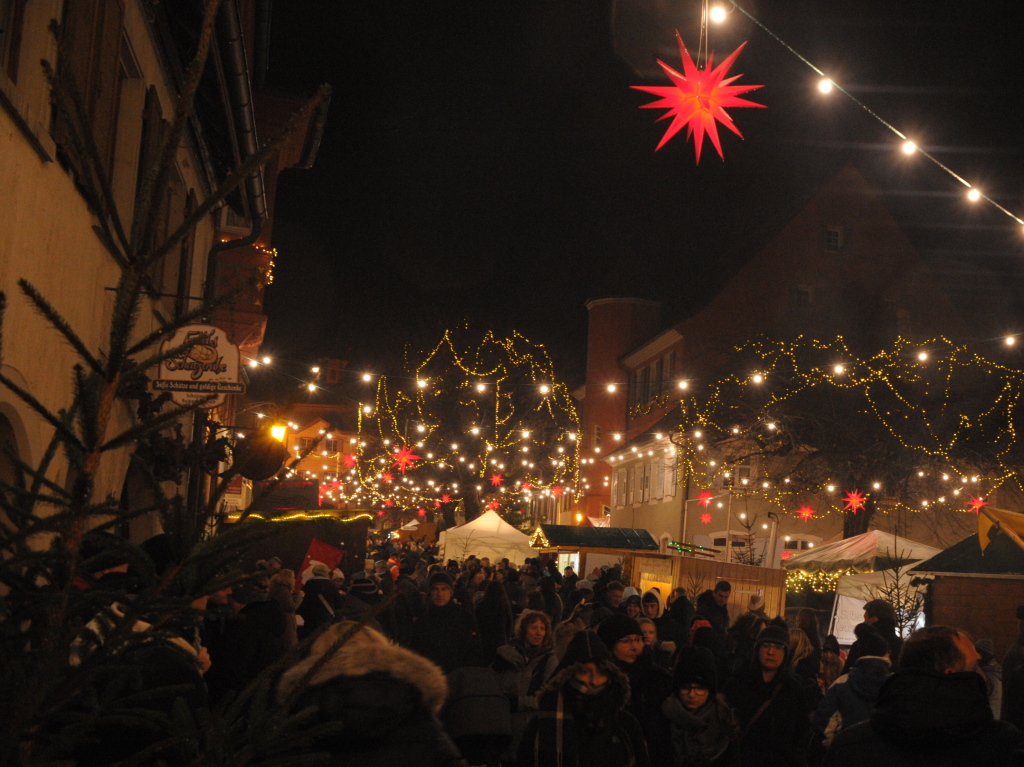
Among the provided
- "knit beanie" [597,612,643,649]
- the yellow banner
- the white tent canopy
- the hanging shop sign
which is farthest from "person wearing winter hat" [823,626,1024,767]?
the white tent canopy

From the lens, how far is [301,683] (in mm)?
2260

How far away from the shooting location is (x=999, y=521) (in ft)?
40.7

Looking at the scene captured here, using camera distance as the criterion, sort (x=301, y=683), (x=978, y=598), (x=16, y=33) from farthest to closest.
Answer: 1. (x=978, y=598)
2. (x=16, y=33)
3. (x=301, y=683)

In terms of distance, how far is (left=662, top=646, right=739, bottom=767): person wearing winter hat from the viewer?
18.2 ft

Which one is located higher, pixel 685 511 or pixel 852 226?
pixel 852 226

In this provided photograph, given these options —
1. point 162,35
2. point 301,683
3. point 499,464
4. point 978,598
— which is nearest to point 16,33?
point 162,35

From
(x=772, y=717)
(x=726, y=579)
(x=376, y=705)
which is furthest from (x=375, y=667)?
(x=726, y=579)

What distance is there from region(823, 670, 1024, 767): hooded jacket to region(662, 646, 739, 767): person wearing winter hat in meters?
1.93

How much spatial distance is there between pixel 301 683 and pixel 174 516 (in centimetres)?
48

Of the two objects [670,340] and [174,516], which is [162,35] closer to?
[174,516]

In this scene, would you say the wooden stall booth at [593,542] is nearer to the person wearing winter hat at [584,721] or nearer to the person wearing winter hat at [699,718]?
the person wearing winter hat at [699,718]

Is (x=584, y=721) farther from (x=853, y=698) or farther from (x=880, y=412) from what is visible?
(x=880, y=412)

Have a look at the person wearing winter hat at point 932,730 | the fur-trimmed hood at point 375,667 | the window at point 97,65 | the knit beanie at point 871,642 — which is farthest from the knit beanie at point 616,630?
the window at point 97,65

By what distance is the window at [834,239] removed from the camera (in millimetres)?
41438
